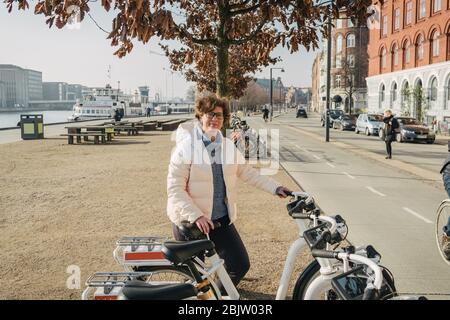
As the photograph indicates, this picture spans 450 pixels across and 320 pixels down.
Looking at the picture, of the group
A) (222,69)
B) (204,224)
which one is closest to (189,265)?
(204,224)

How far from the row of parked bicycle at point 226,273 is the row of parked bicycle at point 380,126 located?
14.9 meters

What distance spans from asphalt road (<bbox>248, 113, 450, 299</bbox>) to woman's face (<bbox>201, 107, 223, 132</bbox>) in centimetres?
264

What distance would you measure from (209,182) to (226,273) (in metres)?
0.75

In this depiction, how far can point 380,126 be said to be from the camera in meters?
31.7

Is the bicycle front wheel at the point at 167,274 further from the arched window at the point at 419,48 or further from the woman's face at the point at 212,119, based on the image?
the arched window at the point at 419,48

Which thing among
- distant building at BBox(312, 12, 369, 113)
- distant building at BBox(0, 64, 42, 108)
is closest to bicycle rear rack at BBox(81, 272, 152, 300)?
distant building at BBox(312, 12, 369, 113)

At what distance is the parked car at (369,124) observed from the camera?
107 ft

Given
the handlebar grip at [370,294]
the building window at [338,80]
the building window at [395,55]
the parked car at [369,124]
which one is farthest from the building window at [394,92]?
the handlebar grip at [370,294]

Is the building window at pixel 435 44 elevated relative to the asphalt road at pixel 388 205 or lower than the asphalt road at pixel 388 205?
elevated

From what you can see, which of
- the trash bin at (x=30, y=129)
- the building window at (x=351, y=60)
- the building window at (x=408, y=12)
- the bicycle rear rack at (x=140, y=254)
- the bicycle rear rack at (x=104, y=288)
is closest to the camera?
the bicycle rear rack at (x=104, y=288)

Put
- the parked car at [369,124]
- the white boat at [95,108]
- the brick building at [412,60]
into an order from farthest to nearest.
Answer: the white boat at [95,108]
the brick building at [412,60]
the parked car at [369,124]

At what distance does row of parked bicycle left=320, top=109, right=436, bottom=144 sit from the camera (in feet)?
85.8

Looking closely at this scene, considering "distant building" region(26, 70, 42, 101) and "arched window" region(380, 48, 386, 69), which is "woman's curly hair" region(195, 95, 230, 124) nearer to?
"arched window" region(380, 48, 386, 69)
